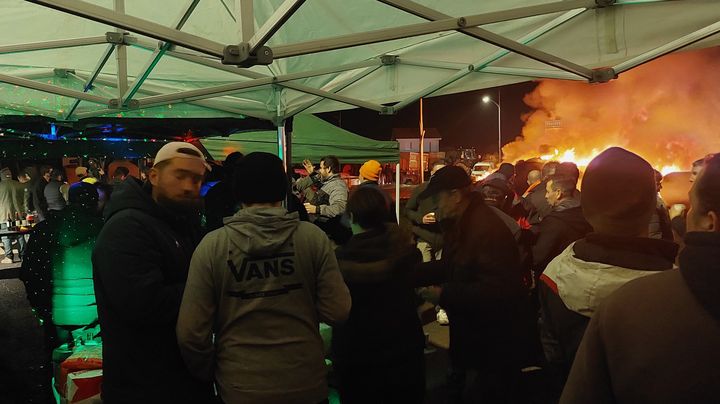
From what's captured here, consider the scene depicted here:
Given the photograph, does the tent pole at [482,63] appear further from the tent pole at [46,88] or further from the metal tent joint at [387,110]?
the tent pole at [46,88]

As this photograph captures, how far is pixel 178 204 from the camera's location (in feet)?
8.29

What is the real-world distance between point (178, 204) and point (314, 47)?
3.59 ft

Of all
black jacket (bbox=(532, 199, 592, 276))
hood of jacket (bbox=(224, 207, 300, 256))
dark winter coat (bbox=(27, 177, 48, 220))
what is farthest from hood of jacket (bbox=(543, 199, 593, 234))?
dark winter coat (bbox=(27, 177, 48, 220))

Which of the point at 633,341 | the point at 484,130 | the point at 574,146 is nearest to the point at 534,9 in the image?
the point at 633,341

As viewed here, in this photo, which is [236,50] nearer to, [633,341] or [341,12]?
[341,12]

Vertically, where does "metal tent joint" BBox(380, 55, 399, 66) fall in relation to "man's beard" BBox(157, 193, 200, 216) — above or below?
above

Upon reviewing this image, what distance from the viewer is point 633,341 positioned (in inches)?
46.5

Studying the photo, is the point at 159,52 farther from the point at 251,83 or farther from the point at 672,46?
the point at 672,46

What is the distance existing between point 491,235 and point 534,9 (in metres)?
1.39

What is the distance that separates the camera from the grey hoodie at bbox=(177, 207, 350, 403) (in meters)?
2.08

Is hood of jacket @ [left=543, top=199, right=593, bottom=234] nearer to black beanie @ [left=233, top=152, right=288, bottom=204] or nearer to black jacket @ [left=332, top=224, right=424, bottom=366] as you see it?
black jacket @ [left=332, top=224, right=424, bottom=366]

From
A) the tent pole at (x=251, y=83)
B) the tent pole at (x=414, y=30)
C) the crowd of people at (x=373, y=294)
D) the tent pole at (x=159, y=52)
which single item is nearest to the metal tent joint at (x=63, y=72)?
the tent pole at (x=159, y=52)

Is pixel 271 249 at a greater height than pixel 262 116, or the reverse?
pixel 262 116

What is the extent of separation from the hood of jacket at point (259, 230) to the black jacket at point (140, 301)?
429 mm
